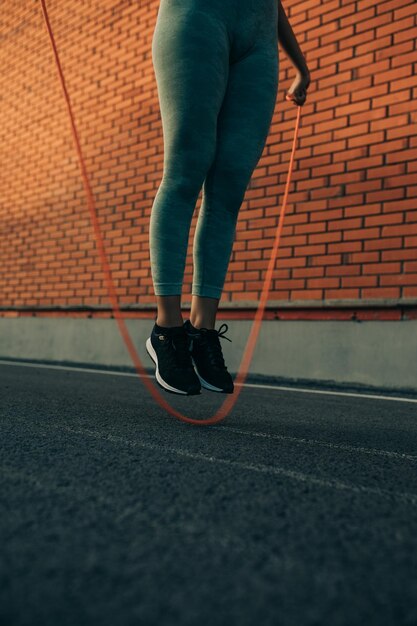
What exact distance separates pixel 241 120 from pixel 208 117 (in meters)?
0.19

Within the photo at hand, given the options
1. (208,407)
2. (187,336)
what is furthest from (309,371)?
(187,336)

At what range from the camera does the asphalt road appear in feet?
1.98

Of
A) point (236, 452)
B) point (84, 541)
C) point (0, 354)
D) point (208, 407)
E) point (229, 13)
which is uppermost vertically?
point (229, 13)

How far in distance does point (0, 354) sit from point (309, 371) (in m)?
3.44

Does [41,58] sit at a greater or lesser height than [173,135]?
greater

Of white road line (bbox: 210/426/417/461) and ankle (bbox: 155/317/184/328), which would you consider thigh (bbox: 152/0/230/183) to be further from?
white road line (bbox: 210/426/417/461)

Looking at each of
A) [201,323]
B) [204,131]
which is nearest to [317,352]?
[201,323]

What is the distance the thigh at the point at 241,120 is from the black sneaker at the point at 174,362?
55 centimetres

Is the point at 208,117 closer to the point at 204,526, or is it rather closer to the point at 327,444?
the point at 327,444

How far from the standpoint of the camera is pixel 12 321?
5.69m

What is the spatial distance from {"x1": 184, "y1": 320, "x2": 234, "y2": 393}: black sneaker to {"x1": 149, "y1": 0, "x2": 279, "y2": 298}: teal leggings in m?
0.15

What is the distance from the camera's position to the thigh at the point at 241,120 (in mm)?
1991

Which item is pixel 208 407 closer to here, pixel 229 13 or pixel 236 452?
pixel 236 452

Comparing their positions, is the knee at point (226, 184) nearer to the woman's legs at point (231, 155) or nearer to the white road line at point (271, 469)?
the woman's legs at point (231, 155)
